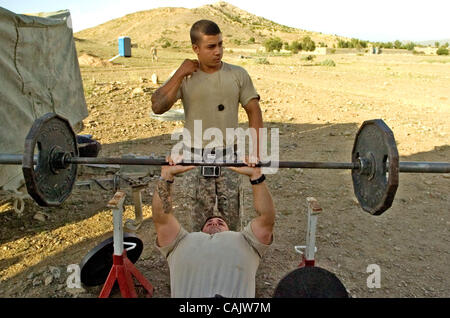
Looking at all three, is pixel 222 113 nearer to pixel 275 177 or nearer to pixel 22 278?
pixel 22 278

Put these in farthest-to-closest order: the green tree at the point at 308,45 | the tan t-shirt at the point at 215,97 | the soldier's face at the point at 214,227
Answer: the green tree at the point at 308,45 → the tan t-shirt at the point at 215,97 → the soldier's face at the point at 214,227

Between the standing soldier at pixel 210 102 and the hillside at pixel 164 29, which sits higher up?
the hillside at pixel 164 29

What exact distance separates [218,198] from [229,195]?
0.33ft

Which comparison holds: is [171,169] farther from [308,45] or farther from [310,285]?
[308,45]

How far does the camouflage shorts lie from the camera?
3512 mm

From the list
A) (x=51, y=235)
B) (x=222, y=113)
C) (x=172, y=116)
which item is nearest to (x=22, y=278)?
(x=51, y=235)

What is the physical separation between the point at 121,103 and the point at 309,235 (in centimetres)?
911

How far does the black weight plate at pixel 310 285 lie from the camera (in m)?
2.47

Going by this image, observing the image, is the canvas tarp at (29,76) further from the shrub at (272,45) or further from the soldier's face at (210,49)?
the shrub at (272,45)

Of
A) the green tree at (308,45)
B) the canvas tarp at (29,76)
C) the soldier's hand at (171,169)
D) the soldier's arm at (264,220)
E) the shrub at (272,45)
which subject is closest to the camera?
the soldier's arm at (264,220)

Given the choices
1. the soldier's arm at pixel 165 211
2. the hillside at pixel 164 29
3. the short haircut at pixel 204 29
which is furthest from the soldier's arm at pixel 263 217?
the hillside at pixel 164 29

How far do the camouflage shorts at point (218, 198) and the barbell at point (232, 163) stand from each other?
77 centimetres

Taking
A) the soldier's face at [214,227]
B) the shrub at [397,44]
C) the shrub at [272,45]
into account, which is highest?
the shrub at [397,44]

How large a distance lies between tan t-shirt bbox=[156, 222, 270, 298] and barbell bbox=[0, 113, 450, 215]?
0.54m
